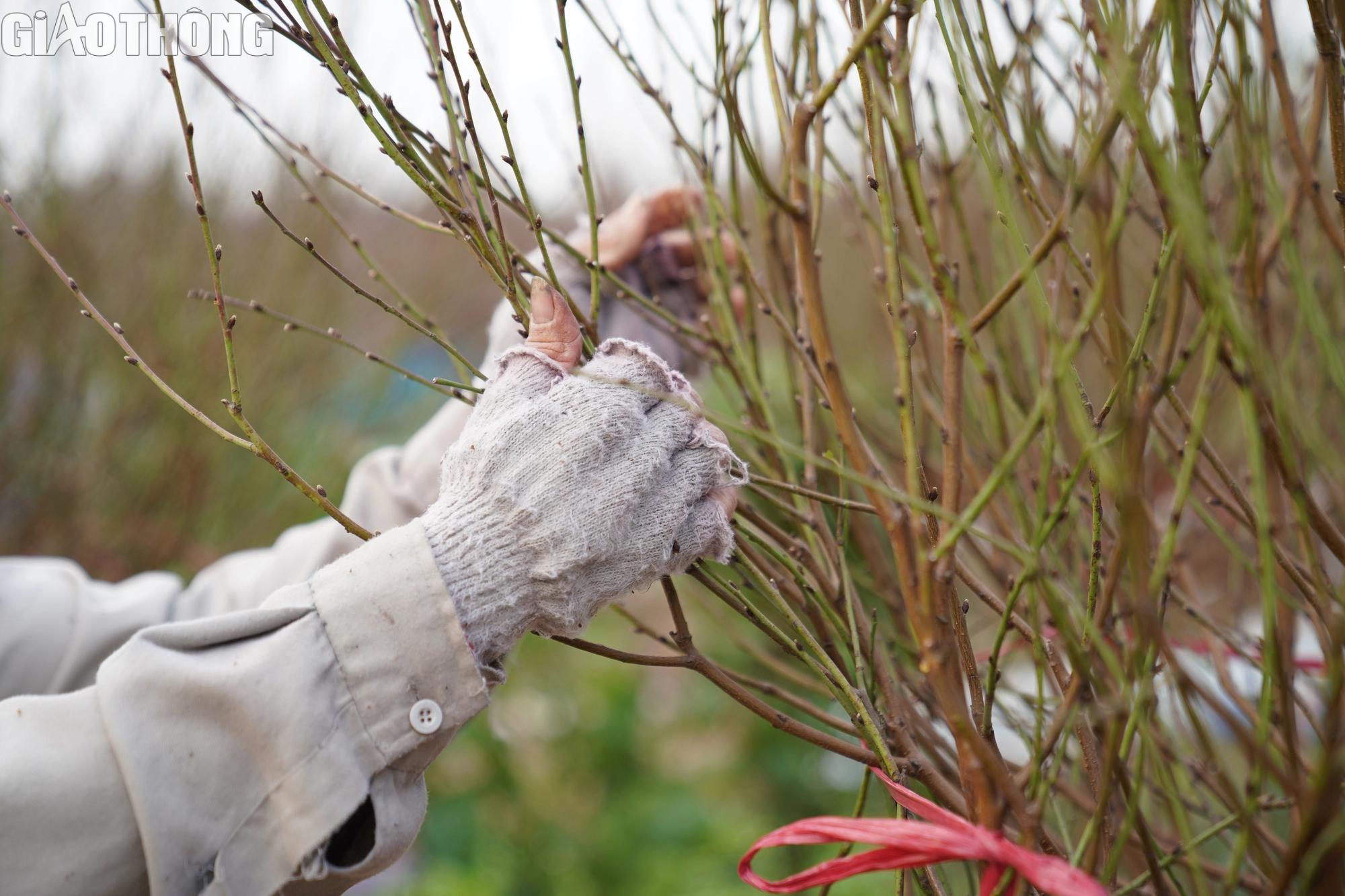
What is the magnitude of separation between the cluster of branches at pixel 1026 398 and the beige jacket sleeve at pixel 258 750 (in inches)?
5.4

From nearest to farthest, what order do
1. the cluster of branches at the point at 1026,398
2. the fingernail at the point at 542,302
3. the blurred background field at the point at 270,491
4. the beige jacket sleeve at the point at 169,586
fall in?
the cluster of branches at the point at 1026,398, the fingernail at the point at 542,302, the beige jacket sleeve at the point at 169,586, the blurred background field at the point at 270,491

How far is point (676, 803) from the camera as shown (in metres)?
3.15

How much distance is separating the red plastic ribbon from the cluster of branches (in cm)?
3

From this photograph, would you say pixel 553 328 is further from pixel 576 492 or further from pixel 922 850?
pixel 922 850

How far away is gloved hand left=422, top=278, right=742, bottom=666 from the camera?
82 centimetres

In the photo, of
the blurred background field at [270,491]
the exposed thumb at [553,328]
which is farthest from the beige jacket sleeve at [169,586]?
the blurred background field at [270,491]

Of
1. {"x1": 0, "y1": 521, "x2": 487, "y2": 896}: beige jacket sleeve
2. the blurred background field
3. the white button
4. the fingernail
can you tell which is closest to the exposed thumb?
the fingernail

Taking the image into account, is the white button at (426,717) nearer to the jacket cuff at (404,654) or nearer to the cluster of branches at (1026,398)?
the jacket cuff at (404,654)

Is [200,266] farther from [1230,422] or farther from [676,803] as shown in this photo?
[1230,422]

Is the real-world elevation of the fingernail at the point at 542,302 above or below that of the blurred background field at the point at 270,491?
above

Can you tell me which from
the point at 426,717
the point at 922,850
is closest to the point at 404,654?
the point at 426,717

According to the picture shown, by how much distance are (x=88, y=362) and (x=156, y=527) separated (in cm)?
61

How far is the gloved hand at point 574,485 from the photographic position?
0.82 metres

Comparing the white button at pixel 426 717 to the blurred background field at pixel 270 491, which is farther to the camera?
the blurred background field at pixel 270 491
